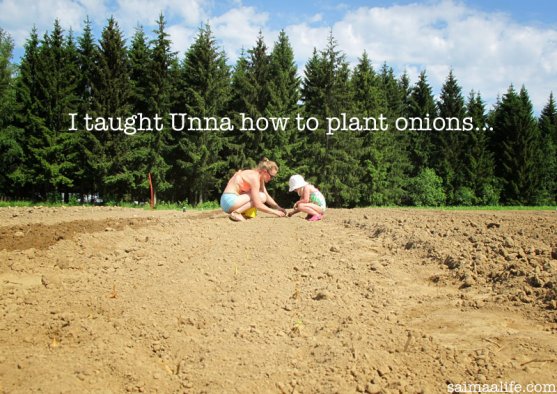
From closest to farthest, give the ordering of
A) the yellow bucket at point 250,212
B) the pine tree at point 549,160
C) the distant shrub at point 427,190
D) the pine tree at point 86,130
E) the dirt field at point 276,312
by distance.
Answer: the dirt field at point 276,312 < the yellow bucket at point 250,212 < the pine tree at point 86,130 < the distant shrub at point 427,190 < the pine tree at point 549,160

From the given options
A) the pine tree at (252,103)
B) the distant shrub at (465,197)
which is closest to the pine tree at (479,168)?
the distant shrub at (465,197)

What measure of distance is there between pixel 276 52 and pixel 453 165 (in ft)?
59.2

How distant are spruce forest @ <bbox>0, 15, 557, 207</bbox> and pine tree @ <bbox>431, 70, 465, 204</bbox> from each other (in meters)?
5.80

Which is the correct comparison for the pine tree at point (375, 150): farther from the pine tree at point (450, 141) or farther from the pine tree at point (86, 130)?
the pine tree at point (86, 130)

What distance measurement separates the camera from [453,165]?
3700 cm

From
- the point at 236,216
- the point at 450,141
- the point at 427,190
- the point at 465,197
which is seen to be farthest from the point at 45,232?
the point at 450,141

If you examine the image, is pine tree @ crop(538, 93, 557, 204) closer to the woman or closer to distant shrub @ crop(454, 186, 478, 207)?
distant shrub @ crop(454, 186, 478, 207)

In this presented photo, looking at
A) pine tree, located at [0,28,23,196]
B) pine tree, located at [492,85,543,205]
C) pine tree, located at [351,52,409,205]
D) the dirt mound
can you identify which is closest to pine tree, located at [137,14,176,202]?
pine tree, located at [0,28,23,196]

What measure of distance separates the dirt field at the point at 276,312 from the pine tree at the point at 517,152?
110 feet

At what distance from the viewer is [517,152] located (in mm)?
37906

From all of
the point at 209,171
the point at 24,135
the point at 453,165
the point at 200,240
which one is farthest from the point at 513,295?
the point at 453,165

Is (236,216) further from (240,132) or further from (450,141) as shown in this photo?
(450,141)

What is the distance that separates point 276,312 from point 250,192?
3271 millimetres

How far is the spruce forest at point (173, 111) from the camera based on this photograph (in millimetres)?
25516
